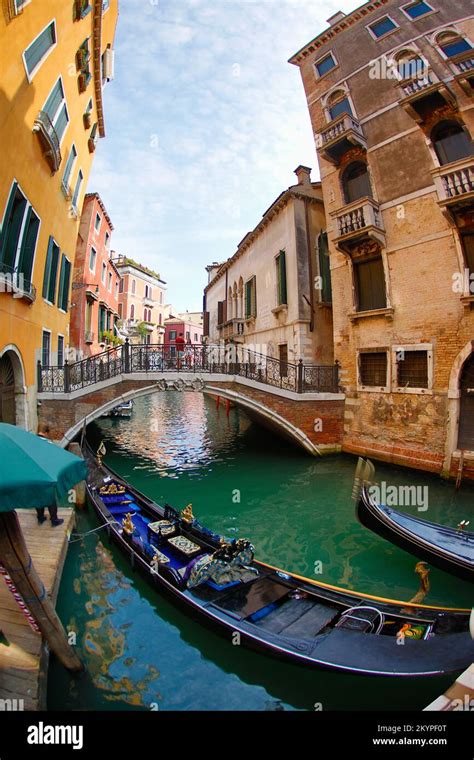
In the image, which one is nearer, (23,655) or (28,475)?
(28,475)

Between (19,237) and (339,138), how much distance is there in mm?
8331

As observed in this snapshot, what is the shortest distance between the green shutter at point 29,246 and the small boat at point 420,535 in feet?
25.8

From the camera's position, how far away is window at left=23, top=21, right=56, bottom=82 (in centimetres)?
701

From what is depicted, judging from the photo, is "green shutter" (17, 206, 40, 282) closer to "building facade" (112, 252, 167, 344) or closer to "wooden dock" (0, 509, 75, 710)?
"wooden dock" (0, 509, 75, 710)

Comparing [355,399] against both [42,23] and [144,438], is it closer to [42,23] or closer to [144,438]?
[144,438]

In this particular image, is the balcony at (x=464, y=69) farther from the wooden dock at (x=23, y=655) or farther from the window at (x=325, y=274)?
the wooden dock at (x=23, y=655)

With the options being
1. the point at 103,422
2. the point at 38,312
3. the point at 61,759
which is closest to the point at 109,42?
the point at 38,312

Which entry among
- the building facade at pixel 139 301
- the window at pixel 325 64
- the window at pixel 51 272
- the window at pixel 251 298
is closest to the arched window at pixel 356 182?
the window at pixel 325 64

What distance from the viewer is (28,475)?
262 centimetres

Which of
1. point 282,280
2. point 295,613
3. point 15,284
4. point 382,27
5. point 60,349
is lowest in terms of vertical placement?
point 295,613

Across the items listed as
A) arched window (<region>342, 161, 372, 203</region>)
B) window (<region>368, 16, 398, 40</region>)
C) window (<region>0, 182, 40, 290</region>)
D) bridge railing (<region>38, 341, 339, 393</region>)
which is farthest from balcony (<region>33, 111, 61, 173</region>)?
window (<region>368, 16, 398, 40</region>)

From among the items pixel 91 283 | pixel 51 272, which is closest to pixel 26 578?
pixel 51 272

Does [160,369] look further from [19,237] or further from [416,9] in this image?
[416,9]

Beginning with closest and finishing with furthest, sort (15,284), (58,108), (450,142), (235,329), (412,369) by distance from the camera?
(15,284), (450,142), (58,108), (412,369), (235,329)
